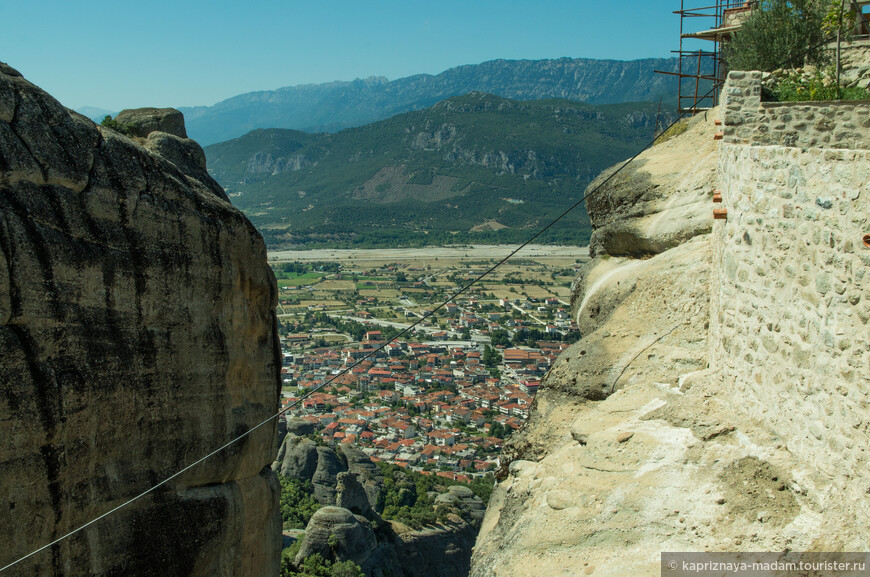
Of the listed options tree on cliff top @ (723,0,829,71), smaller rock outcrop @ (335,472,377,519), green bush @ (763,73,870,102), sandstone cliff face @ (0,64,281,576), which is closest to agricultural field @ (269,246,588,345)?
smaller rock outcrop @ (335,472,377,519)

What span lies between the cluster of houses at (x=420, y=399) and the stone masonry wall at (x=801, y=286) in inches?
984

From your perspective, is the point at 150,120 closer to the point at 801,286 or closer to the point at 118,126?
the point at 118,126

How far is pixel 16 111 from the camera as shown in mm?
8789

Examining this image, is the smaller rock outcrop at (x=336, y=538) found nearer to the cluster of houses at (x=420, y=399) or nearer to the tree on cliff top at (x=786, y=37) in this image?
the cluster of houses at (x=420, y=399)

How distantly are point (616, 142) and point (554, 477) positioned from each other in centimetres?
18287

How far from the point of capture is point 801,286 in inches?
315

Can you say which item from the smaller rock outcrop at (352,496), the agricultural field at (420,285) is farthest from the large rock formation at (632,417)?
the agricultural field at (420,285)

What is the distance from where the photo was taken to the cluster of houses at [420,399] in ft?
147

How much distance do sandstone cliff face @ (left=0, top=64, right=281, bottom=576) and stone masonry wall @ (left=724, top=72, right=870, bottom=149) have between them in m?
6.35

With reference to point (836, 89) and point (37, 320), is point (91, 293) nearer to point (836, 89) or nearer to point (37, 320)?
point (37, 320)

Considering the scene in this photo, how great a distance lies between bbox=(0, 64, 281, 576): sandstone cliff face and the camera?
8523 mm

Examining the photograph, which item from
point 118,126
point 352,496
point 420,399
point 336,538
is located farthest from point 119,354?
point 420,399

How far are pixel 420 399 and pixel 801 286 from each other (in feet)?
169

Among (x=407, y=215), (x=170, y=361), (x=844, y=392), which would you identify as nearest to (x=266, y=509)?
(x=170, y=361)
